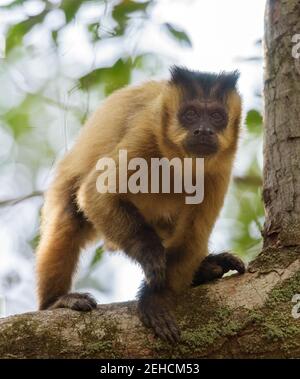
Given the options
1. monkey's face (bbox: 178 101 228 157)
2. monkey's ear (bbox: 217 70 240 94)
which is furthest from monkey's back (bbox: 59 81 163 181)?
monkey's ear (bbox: 217 70 240 94)

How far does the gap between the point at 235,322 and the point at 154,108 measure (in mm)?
2461

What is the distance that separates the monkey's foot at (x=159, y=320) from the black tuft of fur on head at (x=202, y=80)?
229 cm

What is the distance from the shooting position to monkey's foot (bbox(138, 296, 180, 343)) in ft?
14.1

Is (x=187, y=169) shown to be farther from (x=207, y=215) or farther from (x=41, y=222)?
(x=41, y=222)

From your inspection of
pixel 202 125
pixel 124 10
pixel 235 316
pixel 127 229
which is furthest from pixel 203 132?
pixel 235 316

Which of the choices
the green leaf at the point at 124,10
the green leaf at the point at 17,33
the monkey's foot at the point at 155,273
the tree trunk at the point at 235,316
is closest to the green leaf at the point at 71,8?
the green leaf at the point at 17,33

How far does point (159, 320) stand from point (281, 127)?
174 centimetres

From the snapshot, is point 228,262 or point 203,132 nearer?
point 228,262

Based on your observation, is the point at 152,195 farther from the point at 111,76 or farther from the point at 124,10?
the point at 124,10

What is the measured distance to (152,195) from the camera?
584 centimetres

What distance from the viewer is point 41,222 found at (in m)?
6.74

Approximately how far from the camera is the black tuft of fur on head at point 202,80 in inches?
244

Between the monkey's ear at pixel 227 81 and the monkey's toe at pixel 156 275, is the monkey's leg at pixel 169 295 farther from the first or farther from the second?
the monkey's ear at pixel 227 81
